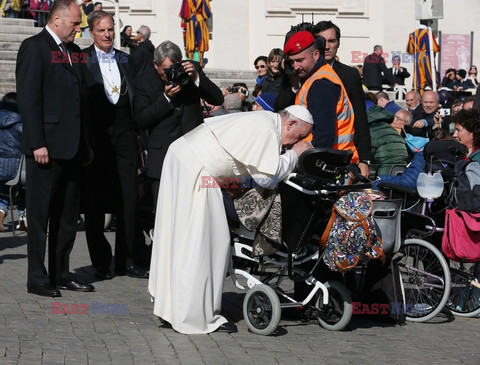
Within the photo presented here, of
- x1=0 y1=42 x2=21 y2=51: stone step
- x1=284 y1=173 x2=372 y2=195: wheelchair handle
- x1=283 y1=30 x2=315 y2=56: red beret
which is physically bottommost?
x1=284 y1=173 x2=372 y2=195: wheelchair handle

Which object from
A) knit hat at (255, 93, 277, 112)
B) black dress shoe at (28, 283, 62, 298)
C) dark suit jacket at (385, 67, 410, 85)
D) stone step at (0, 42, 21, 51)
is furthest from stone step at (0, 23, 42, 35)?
black dress shoe at (28, 283, 62, 298)

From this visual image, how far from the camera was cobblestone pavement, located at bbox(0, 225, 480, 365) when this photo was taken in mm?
7406

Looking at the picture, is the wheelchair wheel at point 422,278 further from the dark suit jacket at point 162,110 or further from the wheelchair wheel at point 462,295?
the dark suit jacket at point 162,110

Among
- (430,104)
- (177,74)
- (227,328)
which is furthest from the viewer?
(430,104)

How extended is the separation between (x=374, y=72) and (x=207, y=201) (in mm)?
18409

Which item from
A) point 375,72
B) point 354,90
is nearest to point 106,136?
point 354,90

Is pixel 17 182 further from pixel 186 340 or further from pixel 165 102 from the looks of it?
pixel 186 340

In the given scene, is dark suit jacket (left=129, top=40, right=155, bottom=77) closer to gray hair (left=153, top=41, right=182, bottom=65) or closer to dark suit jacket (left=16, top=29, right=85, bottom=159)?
gray hair (left=153, top=41, right=182, bottom=65)

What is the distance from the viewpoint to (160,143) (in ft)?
33.7

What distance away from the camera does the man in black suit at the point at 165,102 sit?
10180 millimetres

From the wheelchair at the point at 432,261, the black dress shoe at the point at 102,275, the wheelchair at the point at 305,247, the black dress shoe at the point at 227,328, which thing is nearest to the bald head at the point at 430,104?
the wheelchair at the point at 432,261

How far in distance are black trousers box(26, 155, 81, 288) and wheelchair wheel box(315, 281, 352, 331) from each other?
2.29 meters

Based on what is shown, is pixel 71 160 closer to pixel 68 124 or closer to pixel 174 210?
pixel 68 124

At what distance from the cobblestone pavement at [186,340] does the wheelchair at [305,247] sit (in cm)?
15
